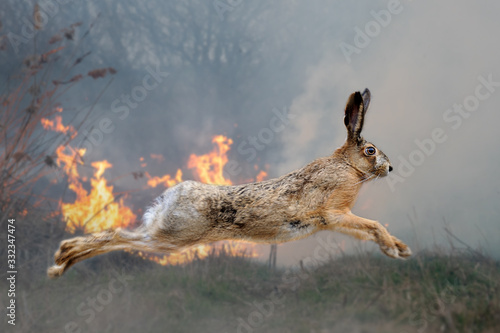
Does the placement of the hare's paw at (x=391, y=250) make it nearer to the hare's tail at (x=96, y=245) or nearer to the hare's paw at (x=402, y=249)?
the hare's paw at (x=402, y=249)

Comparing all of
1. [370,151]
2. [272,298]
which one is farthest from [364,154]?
[272,298]

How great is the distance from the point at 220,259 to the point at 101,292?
6.31 feet

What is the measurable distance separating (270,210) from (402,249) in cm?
133

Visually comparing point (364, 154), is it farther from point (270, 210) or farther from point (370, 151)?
point (270, 210)

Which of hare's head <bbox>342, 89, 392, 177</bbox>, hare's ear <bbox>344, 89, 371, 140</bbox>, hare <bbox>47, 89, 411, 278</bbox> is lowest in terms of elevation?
hare <bbox>47, 89, 411, 278</bbox>

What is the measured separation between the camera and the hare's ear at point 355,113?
4219 mm

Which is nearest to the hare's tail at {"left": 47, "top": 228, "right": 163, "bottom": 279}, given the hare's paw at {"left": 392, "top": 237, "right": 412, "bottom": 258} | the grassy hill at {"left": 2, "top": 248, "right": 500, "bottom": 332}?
the grassy hill at {"left": 2, "top": 248, "right": 500, "bottom": 332}

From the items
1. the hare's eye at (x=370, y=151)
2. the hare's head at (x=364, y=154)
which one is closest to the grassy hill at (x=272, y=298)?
the hare's head at (x=364, y=154)

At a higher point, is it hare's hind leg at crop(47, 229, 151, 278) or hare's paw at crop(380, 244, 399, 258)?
hare's hind leg at crop(47, 229, 151, 278)

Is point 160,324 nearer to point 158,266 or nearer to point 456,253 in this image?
point 158,266

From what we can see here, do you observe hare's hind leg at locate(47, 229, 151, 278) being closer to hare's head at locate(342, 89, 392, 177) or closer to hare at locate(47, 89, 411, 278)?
hare at locate(47, 89, 411, 278)

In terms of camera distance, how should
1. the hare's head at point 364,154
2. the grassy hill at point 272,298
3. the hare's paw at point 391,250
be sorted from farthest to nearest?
the hare's head at point 364,154 < the grassy hill at point 272,298 < the hare's paw at point 391,250

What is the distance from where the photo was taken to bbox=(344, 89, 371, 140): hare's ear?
4.22m

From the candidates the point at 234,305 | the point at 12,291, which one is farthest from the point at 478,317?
the point at 12,291
